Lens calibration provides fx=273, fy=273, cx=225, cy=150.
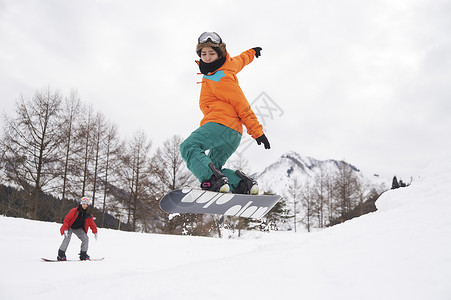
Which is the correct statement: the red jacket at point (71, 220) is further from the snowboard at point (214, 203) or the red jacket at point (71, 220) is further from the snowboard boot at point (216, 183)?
the snowboard boot at point (216, 183)

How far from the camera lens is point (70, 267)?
20.5 feet

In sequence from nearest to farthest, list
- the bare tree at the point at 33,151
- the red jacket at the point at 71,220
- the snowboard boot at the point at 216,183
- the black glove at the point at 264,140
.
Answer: the snowboard boot at the point at 216,183 → the black glove at the point at 264,140 → the red jacket at the point at 71,220 → the bare tree at the point at 33,151

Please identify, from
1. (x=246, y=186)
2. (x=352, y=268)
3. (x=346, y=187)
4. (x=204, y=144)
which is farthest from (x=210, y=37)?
(x=346, y=187)

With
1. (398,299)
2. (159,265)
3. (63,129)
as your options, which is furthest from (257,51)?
(63,129)

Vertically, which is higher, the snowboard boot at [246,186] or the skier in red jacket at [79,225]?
the snowboard boot at [246,186]

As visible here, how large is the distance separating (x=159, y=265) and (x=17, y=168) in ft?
39.3

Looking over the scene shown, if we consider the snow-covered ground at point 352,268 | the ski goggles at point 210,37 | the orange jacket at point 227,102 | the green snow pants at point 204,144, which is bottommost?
the snow-covered ground at point 352,268

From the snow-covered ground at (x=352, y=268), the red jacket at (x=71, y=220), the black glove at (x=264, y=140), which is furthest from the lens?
the red jacket at (x=71, y=220)

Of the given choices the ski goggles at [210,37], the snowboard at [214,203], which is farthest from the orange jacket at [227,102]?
the snowboard at [214,203]

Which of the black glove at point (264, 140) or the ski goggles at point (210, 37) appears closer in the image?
the ski goggles at point (210, 37)

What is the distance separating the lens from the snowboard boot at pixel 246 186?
10.6 feet

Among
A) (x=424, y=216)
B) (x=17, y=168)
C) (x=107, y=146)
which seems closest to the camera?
(x=424, y=216)

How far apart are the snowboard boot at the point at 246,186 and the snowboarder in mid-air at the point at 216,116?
1.18ft

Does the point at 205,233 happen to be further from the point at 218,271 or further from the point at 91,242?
the point at 218,271
